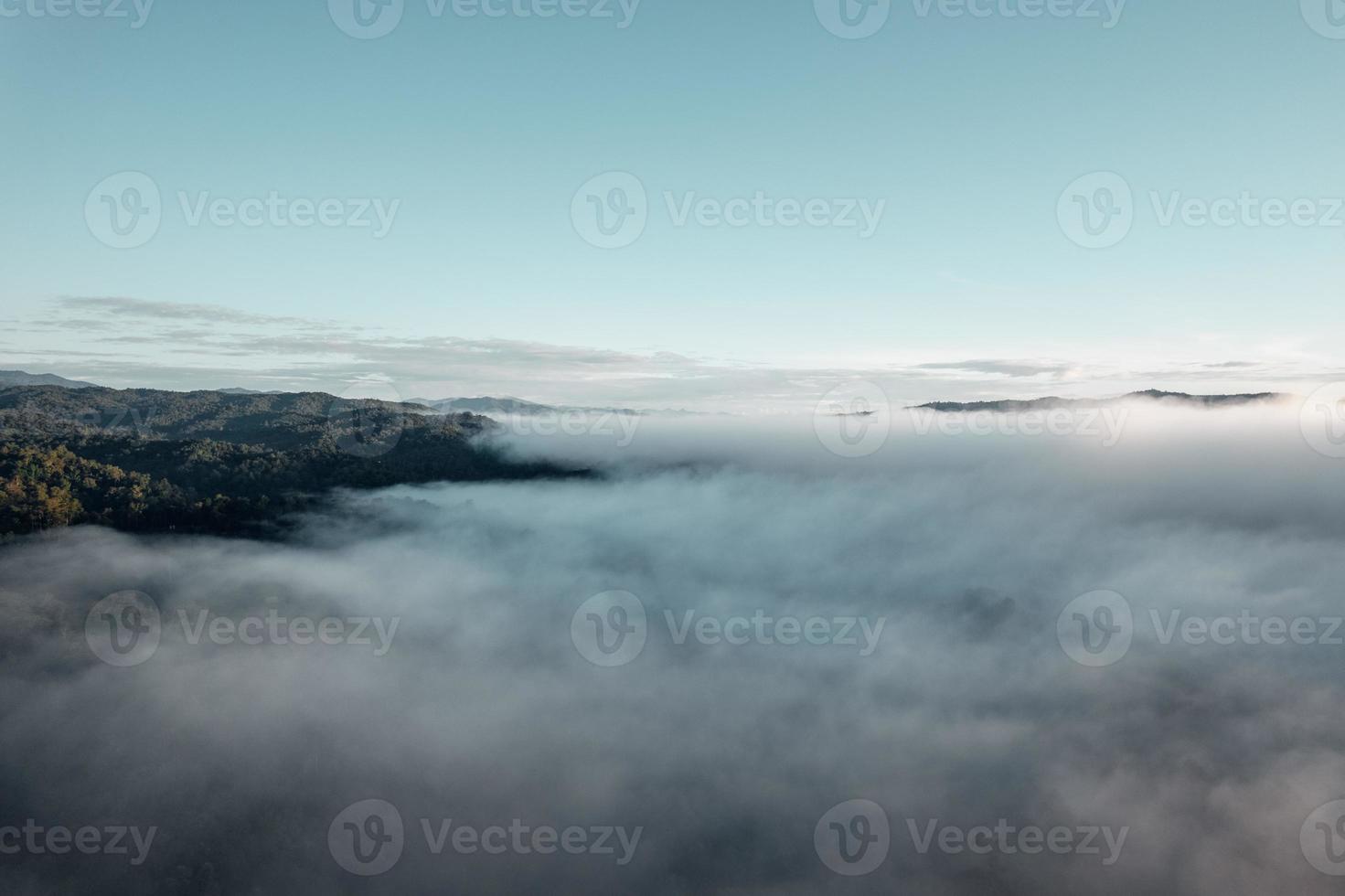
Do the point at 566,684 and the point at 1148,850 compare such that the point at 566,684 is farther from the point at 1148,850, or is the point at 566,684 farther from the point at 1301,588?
the point at 1301,588

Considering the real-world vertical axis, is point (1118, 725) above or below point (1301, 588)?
below

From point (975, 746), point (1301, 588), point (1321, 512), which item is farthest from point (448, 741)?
point (1321, 512)

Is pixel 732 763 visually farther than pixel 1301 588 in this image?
Yes

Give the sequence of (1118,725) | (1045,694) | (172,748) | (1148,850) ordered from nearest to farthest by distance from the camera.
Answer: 1. (172,748)
2. (1148,850)
3. (1118,725)
4. (1045,694)

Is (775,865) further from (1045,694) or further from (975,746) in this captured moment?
(1045,694)

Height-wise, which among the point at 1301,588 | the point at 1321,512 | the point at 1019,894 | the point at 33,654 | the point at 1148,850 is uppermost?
the point at 1321,512

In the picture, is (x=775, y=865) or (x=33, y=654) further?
(x=775, y=865)

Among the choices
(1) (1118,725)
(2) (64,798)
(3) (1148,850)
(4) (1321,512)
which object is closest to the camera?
(2) (64,798)

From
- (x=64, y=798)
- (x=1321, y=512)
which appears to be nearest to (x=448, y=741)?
(x=64, y=798)

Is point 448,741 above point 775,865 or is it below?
above
